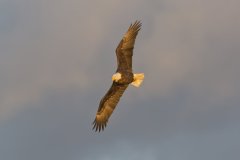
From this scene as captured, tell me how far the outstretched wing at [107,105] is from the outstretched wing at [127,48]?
998 mm

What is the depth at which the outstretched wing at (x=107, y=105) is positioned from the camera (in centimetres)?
2728

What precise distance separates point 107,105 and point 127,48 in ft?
9.35

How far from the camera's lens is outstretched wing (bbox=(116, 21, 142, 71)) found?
27.4 m

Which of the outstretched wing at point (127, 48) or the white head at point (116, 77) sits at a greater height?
the outstretched wing at point (127, 48)

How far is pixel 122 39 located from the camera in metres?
27.8

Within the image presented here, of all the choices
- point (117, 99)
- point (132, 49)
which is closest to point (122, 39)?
point (132, 49)

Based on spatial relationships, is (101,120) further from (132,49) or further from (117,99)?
(132,49)

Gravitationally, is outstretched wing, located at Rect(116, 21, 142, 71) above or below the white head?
above

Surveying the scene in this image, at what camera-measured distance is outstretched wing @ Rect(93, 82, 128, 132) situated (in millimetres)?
27281

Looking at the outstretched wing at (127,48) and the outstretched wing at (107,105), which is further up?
the outstretched wing at (127,48)

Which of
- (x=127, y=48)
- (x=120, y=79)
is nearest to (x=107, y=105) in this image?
(x=120, y=79)

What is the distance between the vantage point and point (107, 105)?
27547 millimetres

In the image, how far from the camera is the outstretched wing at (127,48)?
2736 centimetres

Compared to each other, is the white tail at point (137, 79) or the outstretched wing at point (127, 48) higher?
the outstretched wing at point (127, 48)
